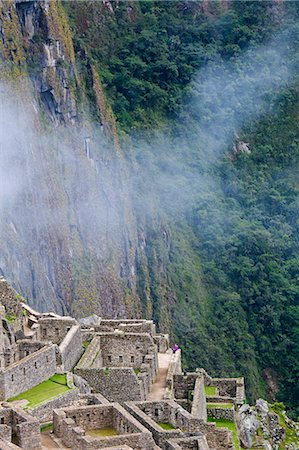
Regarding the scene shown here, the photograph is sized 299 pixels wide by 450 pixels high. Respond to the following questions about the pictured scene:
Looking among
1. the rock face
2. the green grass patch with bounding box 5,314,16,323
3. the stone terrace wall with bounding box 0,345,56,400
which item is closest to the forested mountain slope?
the rock face

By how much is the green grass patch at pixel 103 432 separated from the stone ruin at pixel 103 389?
30 mm

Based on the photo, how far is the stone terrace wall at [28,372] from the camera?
42875 millimetres

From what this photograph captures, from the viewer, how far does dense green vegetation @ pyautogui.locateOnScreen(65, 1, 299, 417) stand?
145 m

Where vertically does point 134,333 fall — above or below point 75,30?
below

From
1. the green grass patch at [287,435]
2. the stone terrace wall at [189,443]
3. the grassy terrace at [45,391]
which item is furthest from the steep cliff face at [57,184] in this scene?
the stone terrace wall at [189,443]

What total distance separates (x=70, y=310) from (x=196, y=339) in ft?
Answer: 70.0

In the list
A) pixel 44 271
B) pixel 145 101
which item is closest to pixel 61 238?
pixel 44 271

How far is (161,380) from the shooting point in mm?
54219

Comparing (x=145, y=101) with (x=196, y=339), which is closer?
(x=196, y=339)

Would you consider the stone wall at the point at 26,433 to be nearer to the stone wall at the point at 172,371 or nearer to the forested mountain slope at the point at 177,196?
the stone wall at the point at 172,371

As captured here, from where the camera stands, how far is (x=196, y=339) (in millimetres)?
140000

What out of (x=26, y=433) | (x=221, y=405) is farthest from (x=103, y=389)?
(x=26, y=433)

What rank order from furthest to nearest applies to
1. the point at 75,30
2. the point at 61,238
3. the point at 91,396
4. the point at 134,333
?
1. the point at 75,30
2. the point at 61,238
3. the point at 134,333
4. the point at 91,396

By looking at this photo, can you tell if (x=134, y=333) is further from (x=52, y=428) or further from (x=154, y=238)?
(x=154, y=238)
